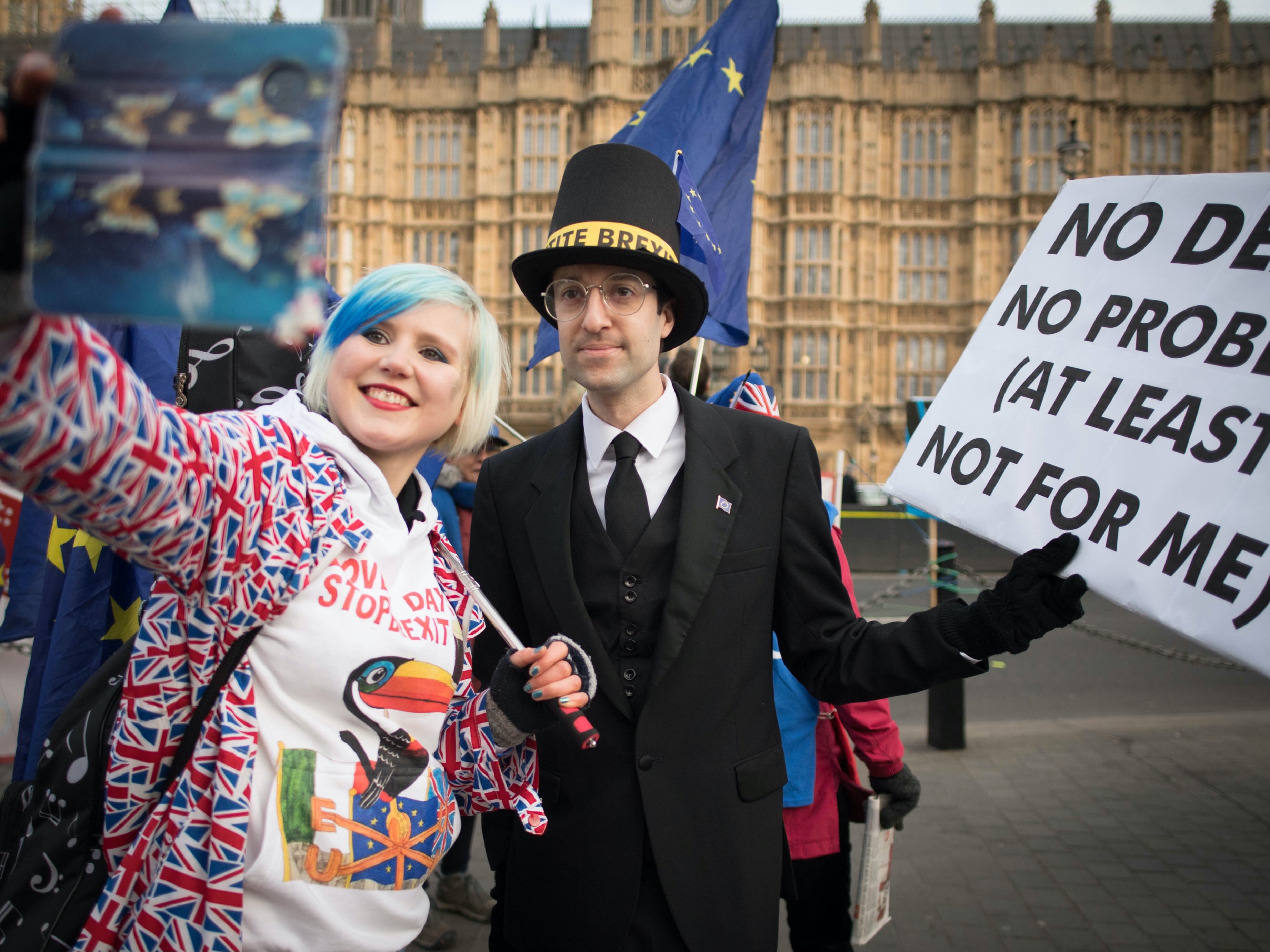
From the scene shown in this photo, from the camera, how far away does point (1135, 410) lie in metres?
1.72

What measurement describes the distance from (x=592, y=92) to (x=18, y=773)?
100 ft

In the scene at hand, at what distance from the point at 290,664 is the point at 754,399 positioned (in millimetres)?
2028

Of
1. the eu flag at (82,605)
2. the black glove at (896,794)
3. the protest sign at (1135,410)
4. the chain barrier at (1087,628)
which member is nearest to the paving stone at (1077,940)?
the chain barrier at (1087,628)

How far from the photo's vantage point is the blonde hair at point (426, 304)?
1499 mm

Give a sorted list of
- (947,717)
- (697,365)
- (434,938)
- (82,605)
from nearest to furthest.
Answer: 1. (82,605)
2. (434,938)
3. (697,365)
4. (947,717)

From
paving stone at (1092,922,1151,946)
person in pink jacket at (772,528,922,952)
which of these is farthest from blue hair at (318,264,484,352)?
paving stone at (1092,922,1151,946)

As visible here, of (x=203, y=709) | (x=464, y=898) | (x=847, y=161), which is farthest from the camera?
(x=847, y=161)

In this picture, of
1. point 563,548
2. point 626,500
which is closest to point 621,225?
point 626,500

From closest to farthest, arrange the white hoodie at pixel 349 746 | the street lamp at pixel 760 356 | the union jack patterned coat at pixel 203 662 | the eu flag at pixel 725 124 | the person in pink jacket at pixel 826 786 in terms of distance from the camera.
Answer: the union jack patterned coat at pixel 203 662 → the white hoodie at pixel 349 746 → the person in pink jacket at pixel 826 786 → the eu flag at pixel 725 124 → the street lamp at pixel 760 356

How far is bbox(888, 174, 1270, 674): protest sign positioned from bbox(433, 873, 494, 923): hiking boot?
2727 mm

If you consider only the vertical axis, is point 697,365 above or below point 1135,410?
above

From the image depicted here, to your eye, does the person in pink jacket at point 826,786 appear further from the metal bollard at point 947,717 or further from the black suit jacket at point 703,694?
the metal bollard at point 947,717

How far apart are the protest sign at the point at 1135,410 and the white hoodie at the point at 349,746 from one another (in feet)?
3.77

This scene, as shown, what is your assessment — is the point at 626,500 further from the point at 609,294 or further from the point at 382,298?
the point at 382,298
